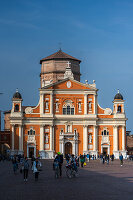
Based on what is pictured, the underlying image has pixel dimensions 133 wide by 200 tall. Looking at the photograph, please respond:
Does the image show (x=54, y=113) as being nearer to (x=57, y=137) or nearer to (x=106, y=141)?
(x=57, y=137)

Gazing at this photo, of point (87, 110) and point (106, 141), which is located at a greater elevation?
point (87, 110)

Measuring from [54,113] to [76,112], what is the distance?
3.63 metres

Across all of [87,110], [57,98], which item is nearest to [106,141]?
[87,110]

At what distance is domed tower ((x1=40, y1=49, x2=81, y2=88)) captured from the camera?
287 ft

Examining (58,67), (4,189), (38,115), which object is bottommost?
(4,189)

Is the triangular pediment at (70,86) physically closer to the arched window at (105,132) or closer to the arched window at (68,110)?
the arched window at (68,110)

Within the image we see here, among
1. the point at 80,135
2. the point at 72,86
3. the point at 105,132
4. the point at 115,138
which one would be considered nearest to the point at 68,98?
the point at 72,86

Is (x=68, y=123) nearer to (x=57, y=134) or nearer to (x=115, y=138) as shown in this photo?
(x=57, y=134)

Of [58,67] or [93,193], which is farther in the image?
[58,67]

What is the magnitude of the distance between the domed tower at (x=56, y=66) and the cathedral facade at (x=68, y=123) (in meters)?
14.0

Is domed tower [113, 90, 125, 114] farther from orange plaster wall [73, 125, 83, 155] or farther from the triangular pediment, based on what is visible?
orange plaster wall [73, 125, 83, 155]

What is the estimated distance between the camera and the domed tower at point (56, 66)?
8744cm

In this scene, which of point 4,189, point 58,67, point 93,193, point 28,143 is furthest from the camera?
point 58,67

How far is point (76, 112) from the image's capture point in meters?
73.3
